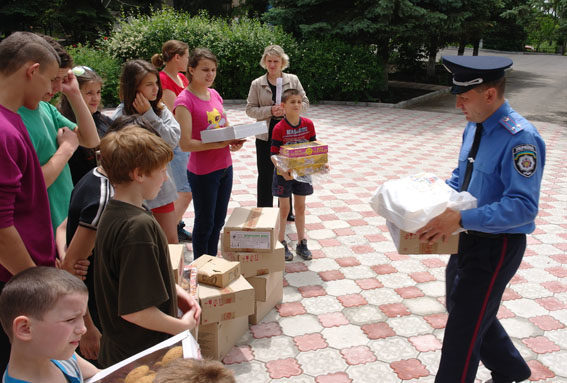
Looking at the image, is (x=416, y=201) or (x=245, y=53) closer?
(x=416, y=201)

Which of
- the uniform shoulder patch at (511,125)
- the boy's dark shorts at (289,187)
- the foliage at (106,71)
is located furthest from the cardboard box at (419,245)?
the foliage at (106,71)

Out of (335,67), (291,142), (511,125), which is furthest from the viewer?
(335,67)

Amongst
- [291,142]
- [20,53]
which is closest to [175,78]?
[291,142]

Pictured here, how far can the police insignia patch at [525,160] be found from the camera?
232 centimetres

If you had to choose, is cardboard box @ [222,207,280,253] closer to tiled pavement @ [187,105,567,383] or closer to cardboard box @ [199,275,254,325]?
cardboard box @ [199,275,254,325]

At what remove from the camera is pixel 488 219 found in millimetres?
2303

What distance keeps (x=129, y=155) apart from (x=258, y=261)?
1982 mm

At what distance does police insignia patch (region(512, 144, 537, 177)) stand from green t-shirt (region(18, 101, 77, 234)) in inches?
96.5

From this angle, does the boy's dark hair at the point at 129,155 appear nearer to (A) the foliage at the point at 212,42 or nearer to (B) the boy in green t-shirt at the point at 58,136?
(B) the boy in green t-shirt at the point at 58,136

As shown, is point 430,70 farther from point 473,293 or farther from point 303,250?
point 473,293

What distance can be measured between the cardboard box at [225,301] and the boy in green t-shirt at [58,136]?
100 cm

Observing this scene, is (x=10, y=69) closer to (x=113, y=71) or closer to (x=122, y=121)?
(x=122, y=121)

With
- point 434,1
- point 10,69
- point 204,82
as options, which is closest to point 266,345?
point 204,82

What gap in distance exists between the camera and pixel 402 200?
2.47 metres
